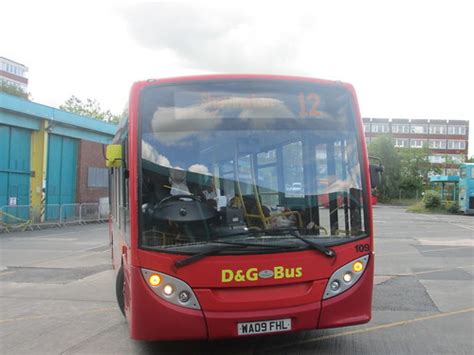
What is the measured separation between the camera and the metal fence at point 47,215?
21609 mm

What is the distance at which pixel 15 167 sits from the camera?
2422 cm

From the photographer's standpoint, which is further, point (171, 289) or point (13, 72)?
point (13, 72)

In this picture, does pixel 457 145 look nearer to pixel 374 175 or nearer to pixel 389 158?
pixel 389 158

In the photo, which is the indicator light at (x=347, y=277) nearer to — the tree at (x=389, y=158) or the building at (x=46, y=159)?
the building at (x=46, y=159)

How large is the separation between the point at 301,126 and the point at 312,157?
1.06ft

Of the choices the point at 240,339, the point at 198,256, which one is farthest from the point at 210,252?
the point at 240,339

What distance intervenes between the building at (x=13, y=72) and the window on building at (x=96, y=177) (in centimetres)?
5828

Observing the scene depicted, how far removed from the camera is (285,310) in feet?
15.4

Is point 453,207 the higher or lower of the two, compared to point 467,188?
lower

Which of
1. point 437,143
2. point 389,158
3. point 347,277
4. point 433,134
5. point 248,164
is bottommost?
point 347,277

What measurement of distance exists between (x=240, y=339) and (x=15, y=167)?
831 inches

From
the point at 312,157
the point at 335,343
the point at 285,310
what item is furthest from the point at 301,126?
the point at 335,343

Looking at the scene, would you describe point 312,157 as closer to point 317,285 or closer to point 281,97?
point 281,97

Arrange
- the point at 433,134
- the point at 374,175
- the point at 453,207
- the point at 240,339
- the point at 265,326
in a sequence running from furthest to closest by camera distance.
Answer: the point at 433,134 < the point at 453,207 < the point at 240,339 < the point at 374,175 < the point at 265,326
